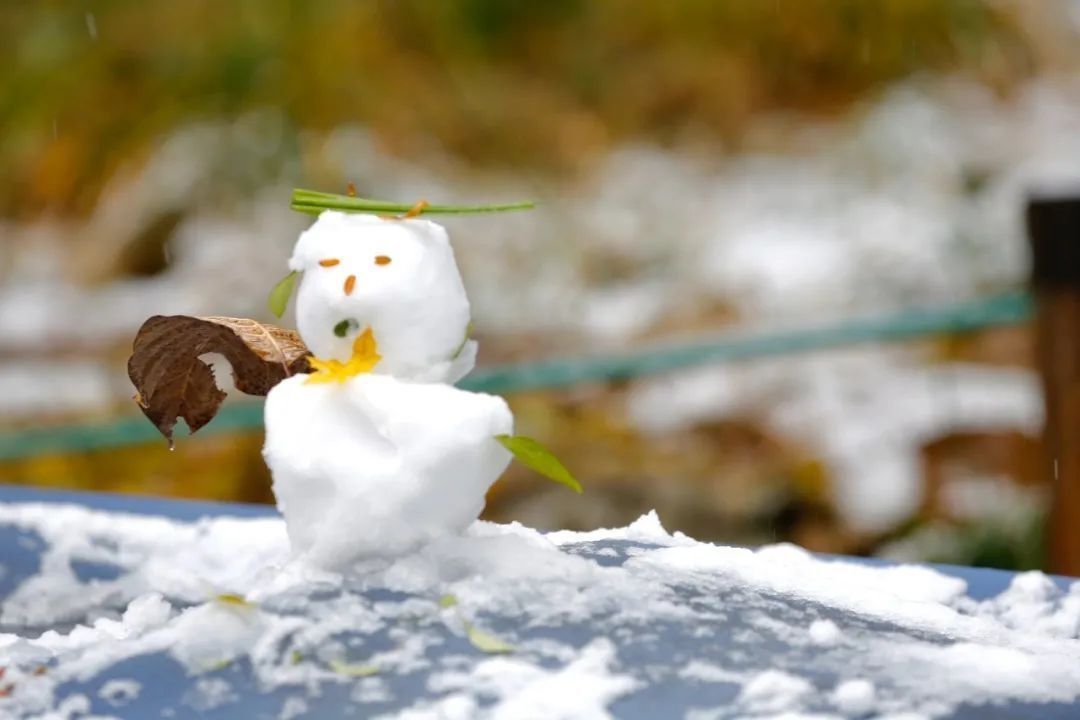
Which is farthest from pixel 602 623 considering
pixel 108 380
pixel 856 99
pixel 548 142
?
pixel 856 99

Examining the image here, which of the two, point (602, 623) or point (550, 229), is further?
point (550, 229)

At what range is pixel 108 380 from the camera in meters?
3.13

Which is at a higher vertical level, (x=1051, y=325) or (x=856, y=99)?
(x=856, y=99)

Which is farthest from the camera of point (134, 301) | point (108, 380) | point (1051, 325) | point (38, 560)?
point (134, 301)

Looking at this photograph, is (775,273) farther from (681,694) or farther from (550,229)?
(681,694)

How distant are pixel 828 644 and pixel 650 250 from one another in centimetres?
304

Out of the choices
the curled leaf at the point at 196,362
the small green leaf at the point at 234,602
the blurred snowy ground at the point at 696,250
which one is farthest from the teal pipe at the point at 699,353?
the small green leaf at the point at 234,602

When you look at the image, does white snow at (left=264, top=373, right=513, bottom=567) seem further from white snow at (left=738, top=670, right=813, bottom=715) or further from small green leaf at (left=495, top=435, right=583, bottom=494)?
white snow at (left=738, top=670, right=813, bottom=715)

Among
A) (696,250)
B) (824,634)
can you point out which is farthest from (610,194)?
(824,634)

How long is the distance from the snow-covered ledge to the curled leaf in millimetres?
98

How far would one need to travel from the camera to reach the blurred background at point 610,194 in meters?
2.71

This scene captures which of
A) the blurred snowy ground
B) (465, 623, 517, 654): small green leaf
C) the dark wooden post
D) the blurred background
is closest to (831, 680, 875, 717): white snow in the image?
(465, 623, 517, 654): small green leaf

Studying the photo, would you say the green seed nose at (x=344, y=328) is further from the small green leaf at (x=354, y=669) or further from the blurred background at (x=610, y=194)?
the blurred background at (x=610, y=194)

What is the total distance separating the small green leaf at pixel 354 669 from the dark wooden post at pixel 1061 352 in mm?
1152
